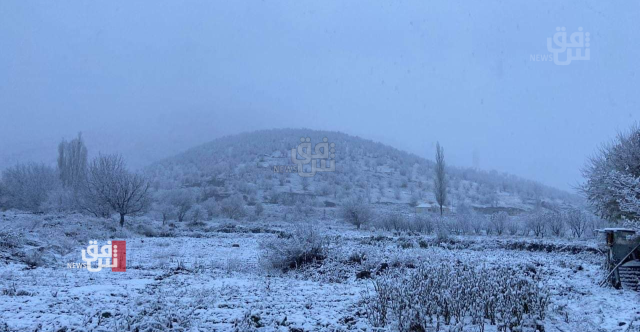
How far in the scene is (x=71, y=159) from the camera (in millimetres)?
49469

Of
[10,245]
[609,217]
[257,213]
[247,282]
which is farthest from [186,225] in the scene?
[609,217]

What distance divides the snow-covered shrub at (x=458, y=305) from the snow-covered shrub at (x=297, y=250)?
18.1ft

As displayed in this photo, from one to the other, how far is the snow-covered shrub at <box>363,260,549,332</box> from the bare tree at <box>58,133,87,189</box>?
53287 mm

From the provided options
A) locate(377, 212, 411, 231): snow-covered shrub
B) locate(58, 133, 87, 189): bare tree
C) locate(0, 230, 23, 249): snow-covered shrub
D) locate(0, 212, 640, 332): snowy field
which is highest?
locate(58, 133, 87, 189): bare tree

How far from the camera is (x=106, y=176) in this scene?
977 inches

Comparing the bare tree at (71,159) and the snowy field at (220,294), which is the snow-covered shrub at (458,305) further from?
the bare tree at (71,159)

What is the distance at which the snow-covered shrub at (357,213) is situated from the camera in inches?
1288

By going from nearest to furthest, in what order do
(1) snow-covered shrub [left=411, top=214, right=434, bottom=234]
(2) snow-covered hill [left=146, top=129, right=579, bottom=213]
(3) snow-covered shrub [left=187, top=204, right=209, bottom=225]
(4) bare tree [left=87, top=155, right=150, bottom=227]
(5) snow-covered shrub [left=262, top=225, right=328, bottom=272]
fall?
(5) snow-covered shrub [left=262, top=225, right=328, bottom=272] < (4) bare tree [left=87, top=155, right=150, bottom=227] < (1) snow-covered shrub [left=411, top=214, right=434, bottom=234] < (3) snow-covered shrub [left=187, top=204, right=209, bottom=225] < (2) snow-covered hill [left=146, top=129, right=579, bottom=213]

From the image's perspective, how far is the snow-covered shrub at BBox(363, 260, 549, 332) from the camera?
5301mm

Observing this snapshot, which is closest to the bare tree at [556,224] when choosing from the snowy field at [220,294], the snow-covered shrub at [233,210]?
the snowy field at [220,294]

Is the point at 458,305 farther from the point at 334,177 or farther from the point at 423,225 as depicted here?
the point at 334,177

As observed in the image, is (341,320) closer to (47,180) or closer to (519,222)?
(519,222)

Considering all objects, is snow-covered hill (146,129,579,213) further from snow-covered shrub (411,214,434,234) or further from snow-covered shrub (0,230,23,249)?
snow-covered shrub (0,230,23,249)

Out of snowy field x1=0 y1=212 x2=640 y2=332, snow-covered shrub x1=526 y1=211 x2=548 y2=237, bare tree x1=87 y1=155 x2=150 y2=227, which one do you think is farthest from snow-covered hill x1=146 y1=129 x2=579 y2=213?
snowy field x1=0 y1=212 x2=640 y2=332
